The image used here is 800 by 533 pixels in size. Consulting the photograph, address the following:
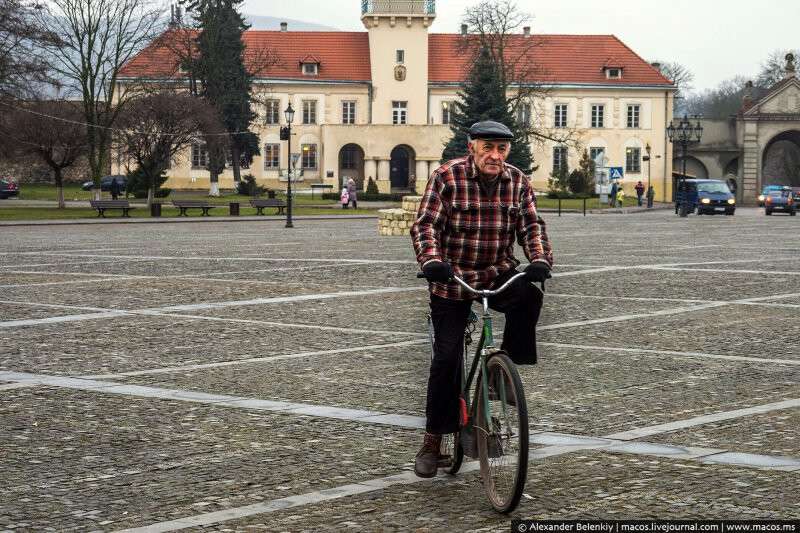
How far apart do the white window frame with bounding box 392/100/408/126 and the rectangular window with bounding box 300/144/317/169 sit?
6382 millimetres

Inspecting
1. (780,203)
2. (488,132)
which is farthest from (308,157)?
(488,132)

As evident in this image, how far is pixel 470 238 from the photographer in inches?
245

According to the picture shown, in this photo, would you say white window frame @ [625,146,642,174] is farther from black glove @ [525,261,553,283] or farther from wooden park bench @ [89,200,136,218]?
black glove @ [525,261,553,283]

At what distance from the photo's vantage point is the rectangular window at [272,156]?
92062mm

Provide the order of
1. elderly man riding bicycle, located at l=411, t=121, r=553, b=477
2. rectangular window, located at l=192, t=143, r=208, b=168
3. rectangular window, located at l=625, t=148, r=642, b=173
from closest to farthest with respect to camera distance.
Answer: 1. elderly man riding bicycle, located at l=411, t=121, r=553, b=477
2. rectangular window, located at l=192, t=143, r=208, b=168
3. rectangular window, located at l=625, t=148, r=642, b=173

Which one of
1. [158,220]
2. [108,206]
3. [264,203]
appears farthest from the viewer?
[264,203]

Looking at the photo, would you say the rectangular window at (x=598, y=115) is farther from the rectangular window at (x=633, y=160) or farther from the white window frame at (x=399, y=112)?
the white window frame at (x=399, y=112)

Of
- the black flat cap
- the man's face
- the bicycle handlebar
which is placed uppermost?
the black flat cap

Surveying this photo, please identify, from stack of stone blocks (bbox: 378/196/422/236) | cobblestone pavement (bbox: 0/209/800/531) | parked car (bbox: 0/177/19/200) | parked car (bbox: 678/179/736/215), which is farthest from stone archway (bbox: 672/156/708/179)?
cobblestone pavement (bbox: 0/209/800/531)

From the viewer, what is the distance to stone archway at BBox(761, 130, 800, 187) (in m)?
98.4

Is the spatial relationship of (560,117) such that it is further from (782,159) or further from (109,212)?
(109,212)

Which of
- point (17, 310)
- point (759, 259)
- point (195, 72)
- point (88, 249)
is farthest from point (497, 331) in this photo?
point (195, 72)

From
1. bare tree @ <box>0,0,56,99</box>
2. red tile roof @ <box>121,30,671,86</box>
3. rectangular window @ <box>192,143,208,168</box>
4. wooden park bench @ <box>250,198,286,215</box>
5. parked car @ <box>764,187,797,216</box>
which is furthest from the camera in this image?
red tile roof @ <box>121,30,671,86</box>

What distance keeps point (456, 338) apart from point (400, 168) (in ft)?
276
